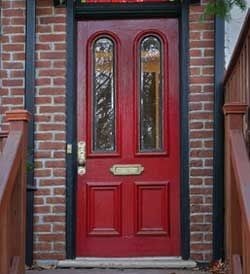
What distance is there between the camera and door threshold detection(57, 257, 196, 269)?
5277 millimetres

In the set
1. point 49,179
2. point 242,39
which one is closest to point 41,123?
point 49,179

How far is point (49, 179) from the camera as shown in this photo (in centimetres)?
545

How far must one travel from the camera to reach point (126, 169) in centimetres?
555

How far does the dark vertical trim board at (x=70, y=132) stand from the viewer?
5.44 m

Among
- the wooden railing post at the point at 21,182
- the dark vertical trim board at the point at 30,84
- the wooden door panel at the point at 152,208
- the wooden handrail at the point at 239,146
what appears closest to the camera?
the wooden handrail at the point at 239,146

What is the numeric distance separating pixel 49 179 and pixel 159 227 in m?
1.05

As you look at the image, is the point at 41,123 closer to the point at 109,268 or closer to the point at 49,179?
the point at 49,179

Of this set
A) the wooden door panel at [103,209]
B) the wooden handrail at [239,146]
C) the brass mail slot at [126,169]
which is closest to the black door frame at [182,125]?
the wooden door panel at [103,209]

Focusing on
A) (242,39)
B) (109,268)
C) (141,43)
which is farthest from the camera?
(141,43)

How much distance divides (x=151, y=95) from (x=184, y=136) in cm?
50

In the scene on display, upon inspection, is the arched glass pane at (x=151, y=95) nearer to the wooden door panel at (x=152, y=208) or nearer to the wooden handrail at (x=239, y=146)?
the wooden door panel at (x=152, y=208)

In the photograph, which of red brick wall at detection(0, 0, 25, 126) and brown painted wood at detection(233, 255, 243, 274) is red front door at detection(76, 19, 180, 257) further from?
brown painted wood at detection(233, 255, 243, 274)

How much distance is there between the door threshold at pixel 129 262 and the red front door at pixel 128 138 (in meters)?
0.08

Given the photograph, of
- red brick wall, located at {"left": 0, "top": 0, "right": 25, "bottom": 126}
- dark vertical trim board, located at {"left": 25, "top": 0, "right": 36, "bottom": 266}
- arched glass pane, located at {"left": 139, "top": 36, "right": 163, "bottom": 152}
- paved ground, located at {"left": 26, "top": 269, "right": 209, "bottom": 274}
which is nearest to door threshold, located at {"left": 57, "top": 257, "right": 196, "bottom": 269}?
paved ground, located at {"left": 26, "top": 269, "right": 209, "bottom": 274}
